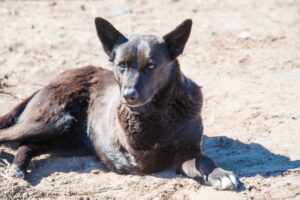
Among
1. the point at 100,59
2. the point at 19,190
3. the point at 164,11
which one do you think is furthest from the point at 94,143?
the point at 164,11

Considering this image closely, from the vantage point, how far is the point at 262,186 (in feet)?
18.6

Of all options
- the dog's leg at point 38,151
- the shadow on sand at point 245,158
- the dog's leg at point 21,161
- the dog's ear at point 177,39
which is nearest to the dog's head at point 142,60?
the dog's ear at point 177,39

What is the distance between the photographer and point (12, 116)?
275 inches

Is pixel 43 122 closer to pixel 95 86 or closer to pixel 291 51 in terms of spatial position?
pixel 95 86

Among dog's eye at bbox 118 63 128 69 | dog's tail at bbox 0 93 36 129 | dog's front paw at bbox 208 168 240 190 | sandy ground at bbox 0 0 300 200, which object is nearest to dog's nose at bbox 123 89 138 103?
dog's eye at bbox 118 63 128 69

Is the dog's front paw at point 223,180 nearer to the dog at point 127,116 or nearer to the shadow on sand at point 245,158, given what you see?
the dog at point 127,116

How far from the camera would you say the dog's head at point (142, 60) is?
5.68m

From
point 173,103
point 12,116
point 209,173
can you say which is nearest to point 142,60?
point 173,103

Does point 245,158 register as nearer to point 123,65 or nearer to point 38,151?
point 123,65

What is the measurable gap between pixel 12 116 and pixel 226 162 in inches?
85.3

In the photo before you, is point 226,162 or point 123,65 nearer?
point 123,65

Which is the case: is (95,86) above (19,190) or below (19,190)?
above

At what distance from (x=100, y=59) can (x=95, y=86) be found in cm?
214

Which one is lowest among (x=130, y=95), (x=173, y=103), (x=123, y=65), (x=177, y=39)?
(x=173, y=103)
